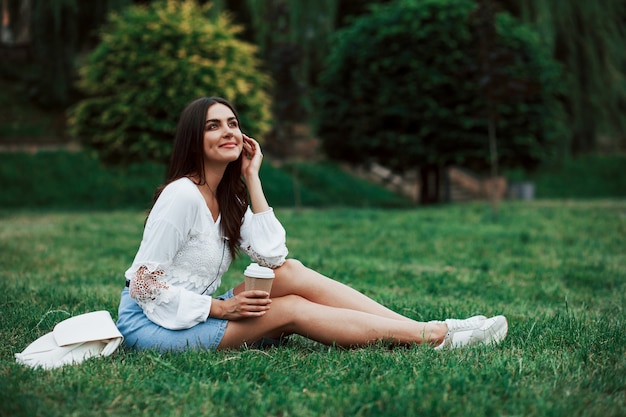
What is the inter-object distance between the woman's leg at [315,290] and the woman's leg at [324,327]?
0.10 metres

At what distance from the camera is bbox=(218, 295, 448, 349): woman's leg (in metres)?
2.99

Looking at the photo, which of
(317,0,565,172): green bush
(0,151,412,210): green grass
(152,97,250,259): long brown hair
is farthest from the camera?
(0,151,412,210): green grass

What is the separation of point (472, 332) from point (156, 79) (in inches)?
399

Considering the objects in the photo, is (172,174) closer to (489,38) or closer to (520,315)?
(520,315)

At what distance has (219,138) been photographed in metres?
3.09

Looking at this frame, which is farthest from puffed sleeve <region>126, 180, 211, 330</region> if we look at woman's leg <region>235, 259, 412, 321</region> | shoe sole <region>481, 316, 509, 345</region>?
shoe sole <region>481, 316, 509, 345</region>

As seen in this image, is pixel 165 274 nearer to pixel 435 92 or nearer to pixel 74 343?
pixel 74 343

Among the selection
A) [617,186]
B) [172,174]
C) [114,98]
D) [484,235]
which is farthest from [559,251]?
[617,186]

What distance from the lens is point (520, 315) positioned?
401 cm

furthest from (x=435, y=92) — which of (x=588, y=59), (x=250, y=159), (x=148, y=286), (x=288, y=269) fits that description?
(x=148, y=286)

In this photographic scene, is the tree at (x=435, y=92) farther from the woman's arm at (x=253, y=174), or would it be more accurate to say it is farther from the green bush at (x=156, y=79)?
the woman's arm at (x=253, y=174)

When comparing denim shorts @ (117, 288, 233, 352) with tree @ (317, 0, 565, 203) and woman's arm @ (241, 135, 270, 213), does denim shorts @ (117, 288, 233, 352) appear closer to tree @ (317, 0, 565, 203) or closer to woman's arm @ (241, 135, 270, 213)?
woman's arm @ (241, 135, 270, 213)

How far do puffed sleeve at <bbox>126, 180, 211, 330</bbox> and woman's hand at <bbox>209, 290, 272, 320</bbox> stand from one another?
0.05 m

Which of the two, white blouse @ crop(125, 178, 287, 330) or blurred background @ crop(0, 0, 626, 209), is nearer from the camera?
white blouse @ crop(125, 178, 287, 330)
